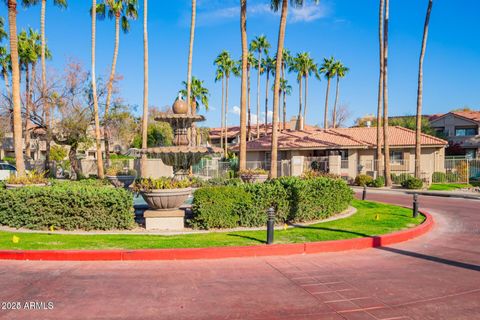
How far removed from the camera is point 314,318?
4.72 metres

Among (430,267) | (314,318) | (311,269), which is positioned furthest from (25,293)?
(430,267)

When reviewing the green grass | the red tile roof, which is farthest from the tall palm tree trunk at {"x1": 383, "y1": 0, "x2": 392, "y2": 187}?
the red tile roof

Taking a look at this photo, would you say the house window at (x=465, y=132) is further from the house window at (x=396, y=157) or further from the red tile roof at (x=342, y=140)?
the house window at (x=396, y=157)

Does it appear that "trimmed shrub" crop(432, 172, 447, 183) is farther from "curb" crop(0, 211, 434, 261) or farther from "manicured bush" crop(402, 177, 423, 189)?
"curb" crop(0, 211, 434, 261)

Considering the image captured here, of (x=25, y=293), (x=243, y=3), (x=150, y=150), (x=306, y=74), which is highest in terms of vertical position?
(x=306, y=74)

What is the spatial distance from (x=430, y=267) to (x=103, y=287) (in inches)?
233

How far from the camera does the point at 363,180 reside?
29359 millimetres

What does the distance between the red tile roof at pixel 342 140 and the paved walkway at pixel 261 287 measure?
26.4 metres

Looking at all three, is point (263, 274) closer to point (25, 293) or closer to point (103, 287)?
point (103, 287)

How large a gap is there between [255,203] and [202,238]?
210 centimetres

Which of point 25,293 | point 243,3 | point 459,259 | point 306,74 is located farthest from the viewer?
point 306,74

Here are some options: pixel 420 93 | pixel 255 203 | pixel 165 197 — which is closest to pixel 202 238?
pixel 165 197

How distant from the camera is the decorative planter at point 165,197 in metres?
9.72

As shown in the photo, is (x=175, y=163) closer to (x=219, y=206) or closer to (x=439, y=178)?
(x=219, y=206)
